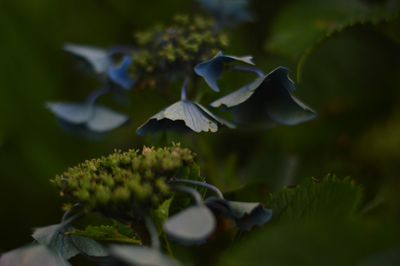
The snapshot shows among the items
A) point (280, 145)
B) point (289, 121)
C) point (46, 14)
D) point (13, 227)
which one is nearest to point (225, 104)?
point (289, 121)

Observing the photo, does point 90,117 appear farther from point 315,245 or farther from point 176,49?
point 315,245

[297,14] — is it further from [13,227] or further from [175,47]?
[13,227]

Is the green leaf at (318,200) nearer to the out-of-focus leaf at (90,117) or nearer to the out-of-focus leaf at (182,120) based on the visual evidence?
the out-of-focus leaf at (182,120)

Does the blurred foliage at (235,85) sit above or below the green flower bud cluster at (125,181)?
above

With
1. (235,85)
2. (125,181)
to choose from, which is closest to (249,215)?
(125,181)

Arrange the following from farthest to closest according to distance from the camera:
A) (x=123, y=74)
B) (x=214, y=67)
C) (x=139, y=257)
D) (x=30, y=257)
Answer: (x=123, y=74), (x=214, y=67), (x=30, y=257), (x=139, y=257)

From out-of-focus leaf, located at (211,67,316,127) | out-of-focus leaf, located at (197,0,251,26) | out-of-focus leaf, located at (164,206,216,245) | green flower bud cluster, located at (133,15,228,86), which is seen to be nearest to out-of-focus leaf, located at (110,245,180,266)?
out-of-focus leaf, located at (164,206,216,245)

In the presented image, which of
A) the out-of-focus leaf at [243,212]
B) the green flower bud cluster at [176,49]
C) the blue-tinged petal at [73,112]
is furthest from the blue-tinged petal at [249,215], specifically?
the blue-tinged petal at [73,112]
